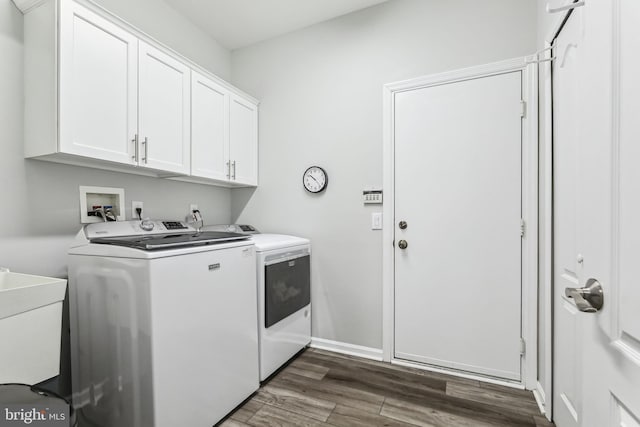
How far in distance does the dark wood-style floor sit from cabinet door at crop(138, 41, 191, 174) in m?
1.62

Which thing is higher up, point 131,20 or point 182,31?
point 182,31

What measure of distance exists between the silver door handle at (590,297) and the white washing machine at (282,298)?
1.68 metres

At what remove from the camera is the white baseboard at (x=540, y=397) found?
5.71ft

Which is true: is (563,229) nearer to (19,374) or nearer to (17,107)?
(19,374)

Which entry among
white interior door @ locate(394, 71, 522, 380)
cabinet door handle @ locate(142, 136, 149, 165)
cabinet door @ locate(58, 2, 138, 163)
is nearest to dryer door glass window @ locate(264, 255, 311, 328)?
white interior door @ locate(394, 71, 522, 380)

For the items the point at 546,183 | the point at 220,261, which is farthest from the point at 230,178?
the point at 546,183

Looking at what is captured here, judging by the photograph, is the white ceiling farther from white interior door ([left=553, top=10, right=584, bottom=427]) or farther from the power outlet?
the power outlet

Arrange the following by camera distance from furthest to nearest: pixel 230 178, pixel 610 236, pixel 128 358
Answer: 1. pixel 230 178
2. pixel 128 358
3. pixel 610 236

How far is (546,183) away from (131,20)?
2858mm

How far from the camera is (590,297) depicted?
2.22 ft

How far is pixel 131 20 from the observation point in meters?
2.08

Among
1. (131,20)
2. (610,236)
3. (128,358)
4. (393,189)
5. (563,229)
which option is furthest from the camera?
(393,189)

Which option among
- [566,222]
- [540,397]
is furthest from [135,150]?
[540,397]

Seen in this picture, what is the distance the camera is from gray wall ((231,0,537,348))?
2188mm
